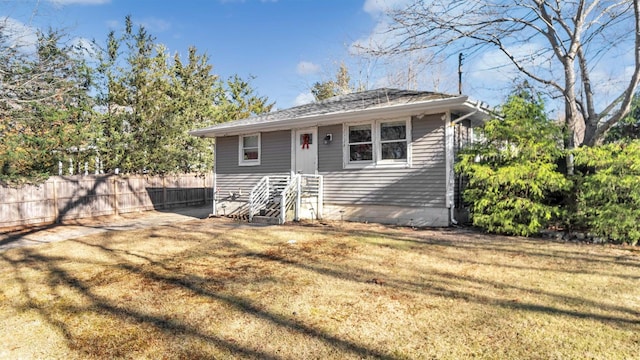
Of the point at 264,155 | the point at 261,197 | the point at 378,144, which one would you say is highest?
the point at 378,144

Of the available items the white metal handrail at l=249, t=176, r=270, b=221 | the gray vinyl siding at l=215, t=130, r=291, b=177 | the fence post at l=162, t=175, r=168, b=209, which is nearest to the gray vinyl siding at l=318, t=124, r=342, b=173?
the gray vinyl siding at l=215, t=130, r=291, b=177

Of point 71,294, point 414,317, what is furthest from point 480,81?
point 71,294

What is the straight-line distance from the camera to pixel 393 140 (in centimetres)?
908

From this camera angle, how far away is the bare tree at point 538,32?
8367 mm

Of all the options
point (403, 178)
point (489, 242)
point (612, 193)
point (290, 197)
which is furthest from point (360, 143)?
point (612, 193)

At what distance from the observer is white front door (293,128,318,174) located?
10.4 m

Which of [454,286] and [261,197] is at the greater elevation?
[261,197]

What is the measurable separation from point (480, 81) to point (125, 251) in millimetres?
12729

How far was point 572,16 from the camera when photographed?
28.2 feet

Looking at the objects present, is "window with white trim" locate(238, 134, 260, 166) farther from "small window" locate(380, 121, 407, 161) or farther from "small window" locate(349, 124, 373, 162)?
"small window" locate(380, 121, 407, 161)

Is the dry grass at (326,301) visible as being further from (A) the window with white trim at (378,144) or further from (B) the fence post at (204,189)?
(B) the fence post at (204,189)

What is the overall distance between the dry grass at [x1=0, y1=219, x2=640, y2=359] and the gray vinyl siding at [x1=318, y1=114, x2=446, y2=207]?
2.28 meters

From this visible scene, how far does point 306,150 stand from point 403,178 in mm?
3158

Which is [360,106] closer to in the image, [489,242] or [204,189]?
[489,242]
